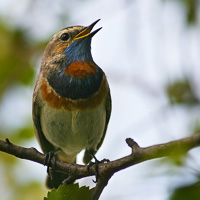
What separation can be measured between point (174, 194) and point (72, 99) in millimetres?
3663

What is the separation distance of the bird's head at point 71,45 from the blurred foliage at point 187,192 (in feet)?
13.5

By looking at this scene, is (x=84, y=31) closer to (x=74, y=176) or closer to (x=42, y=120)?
(x=42, y=120)

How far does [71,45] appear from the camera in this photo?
6.45 meters

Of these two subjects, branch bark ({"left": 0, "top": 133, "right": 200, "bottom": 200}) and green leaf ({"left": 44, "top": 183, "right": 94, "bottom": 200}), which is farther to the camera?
green leaf ({"left": 44, "top": 183, "right": 94, "bottom": 200})

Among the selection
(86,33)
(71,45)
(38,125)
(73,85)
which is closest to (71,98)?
(73,85)

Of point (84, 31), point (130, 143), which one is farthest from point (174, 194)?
point (84, 31)

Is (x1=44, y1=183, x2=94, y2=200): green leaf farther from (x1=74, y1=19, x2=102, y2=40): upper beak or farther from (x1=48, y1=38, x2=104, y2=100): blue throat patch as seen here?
(x1=74, y1=19, x2=102, y2=40): upper beak

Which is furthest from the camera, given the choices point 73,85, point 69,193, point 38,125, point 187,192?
point 38,125

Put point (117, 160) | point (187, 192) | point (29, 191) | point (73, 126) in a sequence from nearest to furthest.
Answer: point (187, 192) < point (117, 160) < point (73, 126) < point (29, 191)

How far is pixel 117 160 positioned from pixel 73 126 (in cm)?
214

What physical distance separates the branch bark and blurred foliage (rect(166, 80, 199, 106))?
0.70 meters

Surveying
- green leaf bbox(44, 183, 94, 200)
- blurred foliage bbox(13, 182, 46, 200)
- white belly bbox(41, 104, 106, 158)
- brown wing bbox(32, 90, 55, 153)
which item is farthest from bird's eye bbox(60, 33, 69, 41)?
green leaf bbox(44, 183, 94, 200)

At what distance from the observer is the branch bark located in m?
2.53

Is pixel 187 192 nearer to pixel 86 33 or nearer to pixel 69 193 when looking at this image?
pixel 69 193
